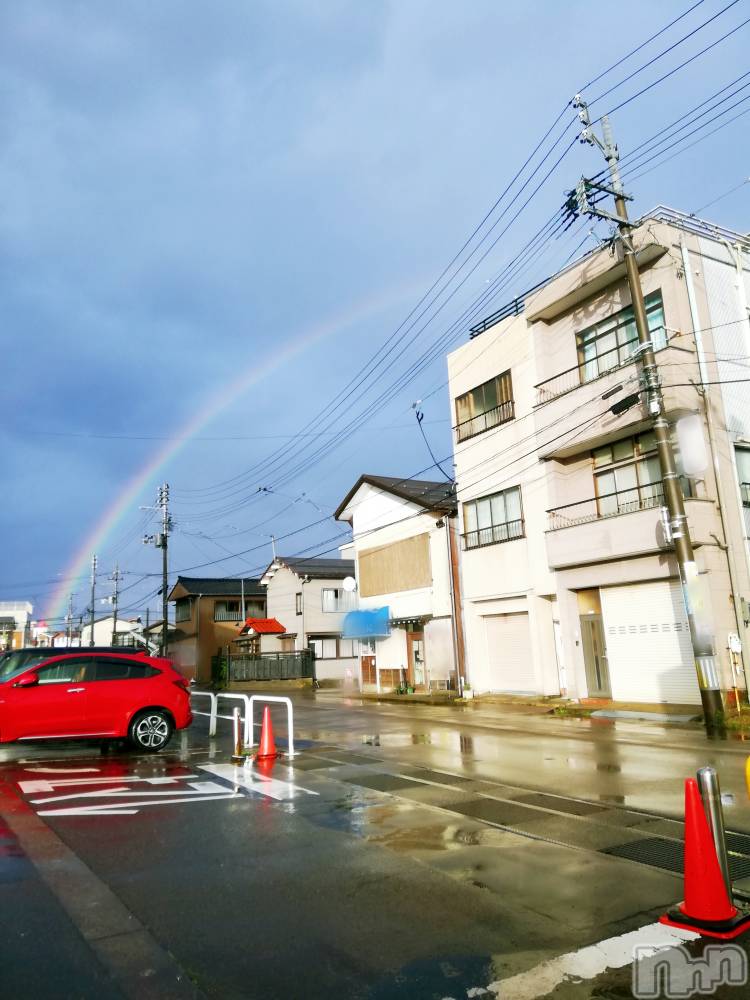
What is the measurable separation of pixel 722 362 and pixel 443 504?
41.5 feet

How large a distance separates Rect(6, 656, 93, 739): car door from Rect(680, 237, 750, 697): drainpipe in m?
15.3

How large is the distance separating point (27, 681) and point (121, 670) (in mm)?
1484

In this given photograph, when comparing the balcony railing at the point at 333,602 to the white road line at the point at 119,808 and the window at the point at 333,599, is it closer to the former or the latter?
the window at the point at 333,599

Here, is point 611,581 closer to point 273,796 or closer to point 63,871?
point 273,796

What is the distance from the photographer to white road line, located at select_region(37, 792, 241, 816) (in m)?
7.77

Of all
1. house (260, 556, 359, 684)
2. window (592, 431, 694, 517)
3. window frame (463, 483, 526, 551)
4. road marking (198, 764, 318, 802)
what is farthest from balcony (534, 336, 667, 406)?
house (260, 556, 359, 684)

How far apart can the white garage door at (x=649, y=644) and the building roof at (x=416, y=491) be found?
953cm

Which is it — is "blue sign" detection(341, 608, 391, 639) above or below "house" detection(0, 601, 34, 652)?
below

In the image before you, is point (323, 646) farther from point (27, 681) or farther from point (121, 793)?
point (121, 793)

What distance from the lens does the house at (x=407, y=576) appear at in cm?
2933

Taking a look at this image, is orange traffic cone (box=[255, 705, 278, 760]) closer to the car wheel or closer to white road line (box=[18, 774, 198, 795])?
white road line (box=[18, 774, 198, 795])

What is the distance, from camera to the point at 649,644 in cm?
1992

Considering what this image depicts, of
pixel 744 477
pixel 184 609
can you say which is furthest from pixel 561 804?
pixel 184 609

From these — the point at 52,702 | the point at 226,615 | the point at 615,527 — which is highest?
the point at 226,615
